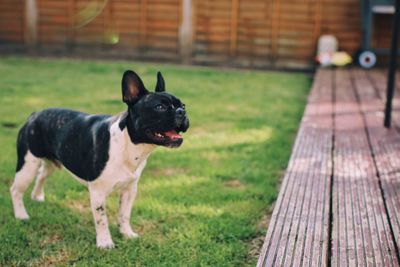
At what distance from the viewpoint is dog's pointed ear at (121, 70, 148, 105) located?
3.10 metres

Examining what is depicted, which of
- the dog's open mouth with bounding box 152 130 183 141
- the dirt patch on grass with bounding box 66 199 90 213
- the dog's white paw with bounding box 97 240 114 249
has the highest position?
the dog's open mouth with bounding box 152 130 183 141

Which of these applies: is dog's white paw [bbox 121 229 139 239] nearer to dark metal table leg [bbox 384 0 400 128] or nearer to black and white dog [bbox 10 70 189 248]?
black and white dog [bbox 10 70 189 248]

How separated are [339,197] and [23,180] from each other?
2.09m

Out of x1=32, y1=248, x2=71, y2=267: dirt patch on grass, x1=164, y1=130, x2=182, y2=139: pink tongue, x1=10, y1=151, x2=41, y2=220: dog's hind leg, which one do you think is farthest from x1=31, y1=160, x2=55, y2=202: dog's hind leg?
x1=164, y1=130, x2=182, y2=139: pink tongue

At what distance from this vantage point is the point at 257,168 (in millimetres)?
5223

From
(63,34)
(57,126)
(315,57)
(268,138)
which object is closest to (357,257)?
(57,126)

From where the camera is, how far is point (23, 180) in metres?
3.79

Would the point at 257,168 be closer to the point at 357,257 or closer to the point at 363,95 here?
Result: the point at 357,257

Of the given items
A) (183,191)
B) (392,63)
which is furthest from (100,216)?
(392,63)

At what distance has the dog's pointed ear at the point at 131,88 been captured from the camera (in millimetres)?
3104

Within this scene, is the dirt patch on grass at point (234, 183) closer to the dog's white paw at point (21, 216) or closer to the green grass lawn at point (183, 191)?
the green grass lawn at point (183, 191)

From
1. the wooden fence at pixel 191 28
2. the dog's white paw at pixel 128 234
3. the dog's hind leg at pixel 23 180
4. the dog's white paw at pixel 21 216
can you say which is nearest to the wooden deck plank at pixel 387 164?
the dog's white paw at pixel 128 234

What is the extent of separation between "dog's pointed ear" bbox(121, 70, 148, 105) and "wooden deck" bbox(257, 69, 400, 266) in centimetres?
104

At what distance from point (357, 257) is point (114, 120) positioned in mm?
1535
